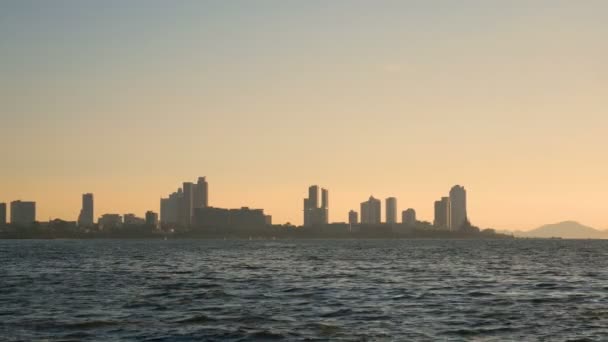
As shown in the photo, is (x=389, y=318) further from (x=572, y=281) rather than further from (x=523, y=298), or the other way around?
(x=572, y=281)

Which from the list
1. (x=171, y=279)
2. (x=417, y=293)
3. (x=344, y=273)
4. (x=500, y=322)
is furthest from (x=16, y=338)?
(x=344, y=273)

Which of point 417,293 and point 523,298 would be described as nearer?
point 523,298

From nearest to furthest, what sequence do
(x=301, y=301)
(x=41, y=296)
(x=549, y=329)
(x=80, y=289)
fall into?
(x=549, y=329) < (x=301, y=301) < (x=41, y=296) < (x=80, y=289)

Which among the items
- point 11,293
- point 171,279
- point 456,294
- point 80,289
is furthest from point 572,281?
point 11,293

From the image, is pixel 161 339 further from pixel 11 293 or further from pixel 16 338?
pixel 11 293

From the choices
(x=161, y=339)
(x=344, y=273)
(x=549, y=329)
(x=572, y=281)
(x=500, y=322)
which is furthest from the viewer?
(x=344, y=273)

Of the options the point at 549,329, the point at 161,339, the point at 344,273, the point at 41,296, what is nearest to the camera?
the point at 161,339

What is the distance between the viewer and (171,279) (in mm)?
78875

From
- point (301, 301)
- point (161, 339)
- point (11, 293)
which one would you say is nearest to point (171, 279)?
point (11, 293)

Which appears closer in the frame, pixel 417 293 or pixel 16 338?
pixel 16 338

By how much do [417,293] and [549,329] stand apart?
2120cm

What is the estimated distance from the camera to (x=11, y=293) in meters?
62.1

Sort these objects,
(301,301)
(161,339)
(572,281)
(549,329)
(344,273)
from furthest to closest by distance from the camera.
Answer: (344,273)
(572,281)
(301,301)
(549,329)
(161,339)

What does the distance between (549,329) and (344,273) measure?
163ft
